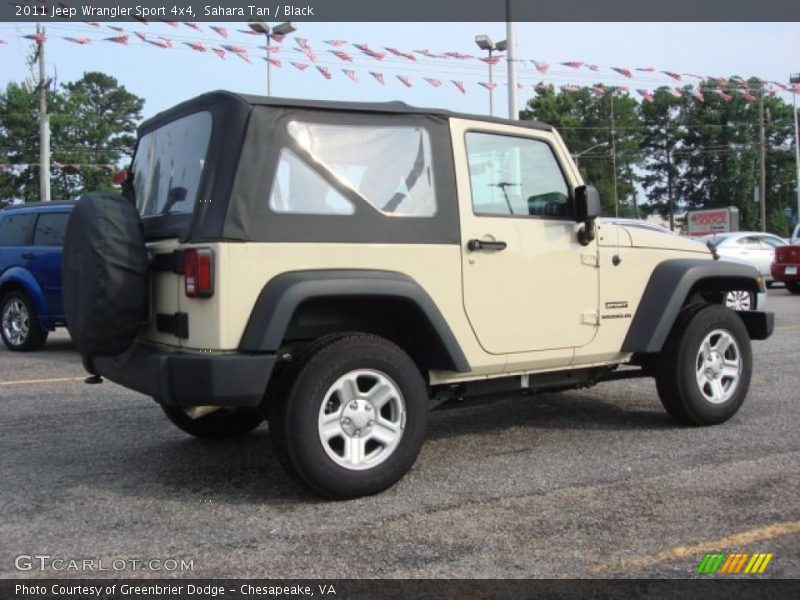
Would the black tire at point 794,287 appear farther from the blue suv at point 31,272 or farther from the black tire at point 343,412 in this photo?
the black tire at point 343,412

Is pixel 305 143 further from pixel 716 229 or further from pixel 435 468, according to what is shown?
pixel 716 229

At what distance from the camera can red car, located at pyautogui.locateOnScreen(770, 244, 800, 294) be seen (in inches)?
725

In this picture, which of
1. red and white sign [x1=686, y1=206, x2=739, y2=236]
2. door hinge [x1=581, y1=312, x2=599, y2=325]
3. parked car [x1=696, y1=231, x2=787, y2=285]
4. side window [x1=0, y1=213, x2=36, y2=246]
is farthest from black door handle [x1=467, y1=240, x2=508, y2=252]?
red and white sign [x1=686, y1=206, x2=739, y2=236]

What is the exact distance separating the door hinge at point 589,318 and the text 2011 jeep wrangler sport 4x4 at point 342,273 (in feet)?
0.07

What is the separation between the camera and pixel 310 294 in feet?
12.5

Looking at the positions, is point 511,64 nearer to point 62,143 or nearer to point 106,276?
point 106,276

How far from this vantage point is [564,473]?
4465 mm

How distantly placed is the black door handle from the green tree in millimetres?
41116

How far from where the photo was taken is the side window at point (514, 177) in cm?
457

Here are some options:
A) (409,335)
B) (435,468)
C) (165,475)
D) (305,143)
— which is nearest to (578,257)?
(409,335)

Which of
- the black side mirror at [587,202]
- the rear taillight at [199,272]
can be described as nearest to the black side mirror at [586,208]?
the black side mirror at [587,202]

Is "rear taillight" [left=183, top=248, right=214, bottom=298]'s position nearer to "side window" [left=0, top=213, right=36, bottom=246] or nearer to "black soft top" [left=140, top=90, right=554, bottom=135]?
"black soft top" [left=140, top=90, right=554, bottom=135]

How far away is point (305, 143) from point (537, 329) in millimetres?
1745

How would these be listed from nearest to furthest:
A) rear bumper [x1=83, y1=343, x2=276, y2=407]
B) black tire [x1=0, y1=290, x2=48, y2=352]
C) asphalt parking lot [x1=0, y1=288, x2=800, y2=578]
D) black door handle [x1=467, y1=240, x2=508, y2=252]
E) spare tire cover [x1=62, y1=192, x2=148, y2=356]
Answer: asphalt parking lot [x1=0, y1=288, x2=800, y2=578]
rear bumper [x1=83, y1=343, x2=276, y2=407]
spare tire cover [x1=62, y1=192, x2=148, y2=356]
black door handle [x1=467, y1=240, x2=508, y2=252]
black tire [x1=0, y1=290, x2=48, y2=352]
